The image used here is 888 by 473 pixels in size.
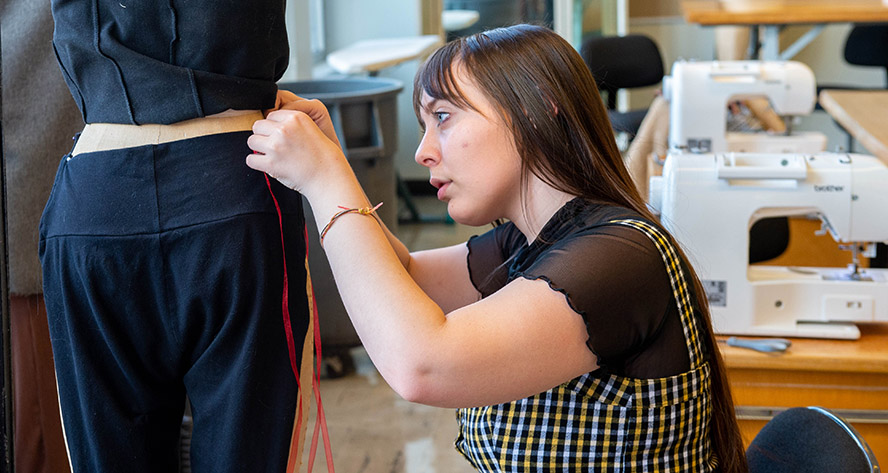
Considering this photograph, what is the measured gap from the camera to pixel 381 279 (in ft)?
3.03

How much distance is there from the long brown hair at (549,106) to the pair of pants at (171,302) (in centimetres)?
27

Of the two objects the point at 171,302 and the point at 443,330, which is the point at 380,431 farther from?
the point at 443,330

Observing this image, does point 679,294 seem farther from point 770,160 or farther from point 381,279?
point 770,160

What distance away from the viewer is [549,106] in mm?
1027

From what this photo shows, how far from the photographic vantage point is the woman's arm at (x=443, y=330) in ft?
2.94

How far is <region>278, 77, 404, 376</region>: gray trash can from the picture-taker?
2.89 m

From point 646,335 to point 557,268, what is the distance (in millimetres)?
132

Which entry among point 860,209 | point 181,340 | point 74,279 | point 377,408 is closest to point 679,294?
point 181,340

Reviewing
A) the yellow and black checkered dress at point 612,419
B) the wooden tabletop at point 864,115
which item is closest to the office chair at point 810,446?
the yellow and black checkered dress at point 612,419

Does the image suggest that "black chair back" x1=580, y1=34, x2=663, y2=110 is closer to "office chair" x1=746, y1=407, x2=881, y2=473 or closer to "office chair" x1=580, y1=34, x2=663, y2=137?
"office chair" x1=580, y1=34, x2=663, y2=137

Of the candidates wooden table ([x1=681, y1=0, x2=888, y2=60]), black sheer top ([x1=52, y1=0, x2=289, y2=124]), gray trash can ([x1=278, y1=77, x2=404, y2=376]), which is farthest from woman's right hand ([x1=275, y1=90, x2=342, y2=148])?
wooden table ([x1=681, y1=0, x2=888, y2=60])

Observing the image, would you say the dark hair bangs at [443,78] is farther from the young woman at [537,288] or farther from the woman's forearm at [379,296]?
the woman's forearm at [379,296]

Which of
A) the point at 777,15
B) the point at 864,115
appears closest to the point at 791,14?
the point at 777,15

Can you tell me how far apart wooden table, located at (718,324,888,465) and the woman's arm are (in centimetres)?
81
